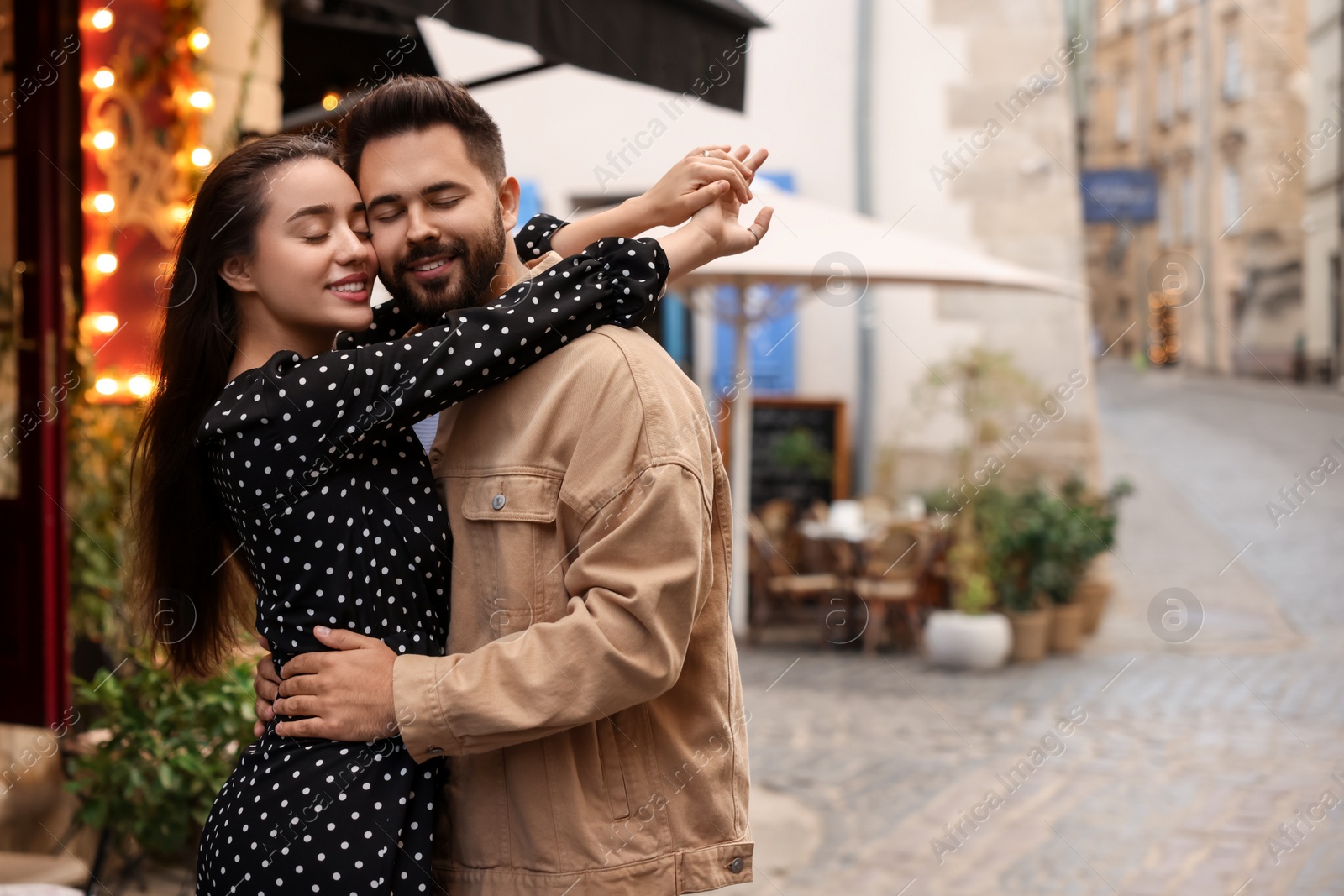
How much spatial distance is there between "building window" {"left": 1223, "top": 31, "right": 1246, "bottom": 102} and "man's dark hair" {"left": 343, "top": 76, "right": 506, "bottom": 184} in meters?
36.0

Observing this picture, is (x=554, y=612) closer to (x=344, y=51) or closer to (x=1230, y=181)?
(x=344, y=51)

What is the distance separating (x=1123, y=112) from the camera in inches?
1839

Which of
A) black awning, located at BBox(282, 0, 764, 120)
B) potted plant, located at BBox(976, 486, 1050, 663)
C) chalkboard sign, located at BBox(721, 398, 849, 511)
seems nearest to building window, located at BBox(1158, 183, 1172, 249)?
chalkboard sign, located at BBox(721, 398, 849, 511)

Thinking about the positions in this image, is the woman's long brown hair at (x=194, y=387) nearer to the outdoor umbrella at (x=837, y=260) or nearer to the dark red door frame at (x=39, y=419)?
the dark red door frame at (x=39, y=419)

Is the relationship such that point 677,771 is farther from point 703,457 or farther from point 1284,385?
point 1284,385

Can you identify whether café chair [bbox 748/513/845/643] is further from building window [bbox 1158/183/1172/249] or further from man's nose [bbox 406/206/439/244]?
building window [bbox 1158/183/1172/249]

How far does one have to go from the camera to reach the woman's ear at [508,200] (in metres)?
1.94

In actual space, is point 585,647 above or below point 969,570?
above

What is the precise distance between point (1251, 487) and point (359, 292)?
1575 centimetres

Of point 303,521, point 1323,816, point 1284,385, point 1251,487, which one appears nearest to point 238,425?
point 303,521

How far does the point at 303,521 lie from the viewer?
1.69 meters

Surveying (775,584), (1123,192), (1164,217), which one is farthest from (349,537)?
(1164,217)

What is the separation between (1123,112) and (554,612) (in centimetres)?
4975

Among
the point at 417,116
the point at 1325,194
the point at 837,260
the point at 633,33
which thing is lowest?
the point at 417,116
